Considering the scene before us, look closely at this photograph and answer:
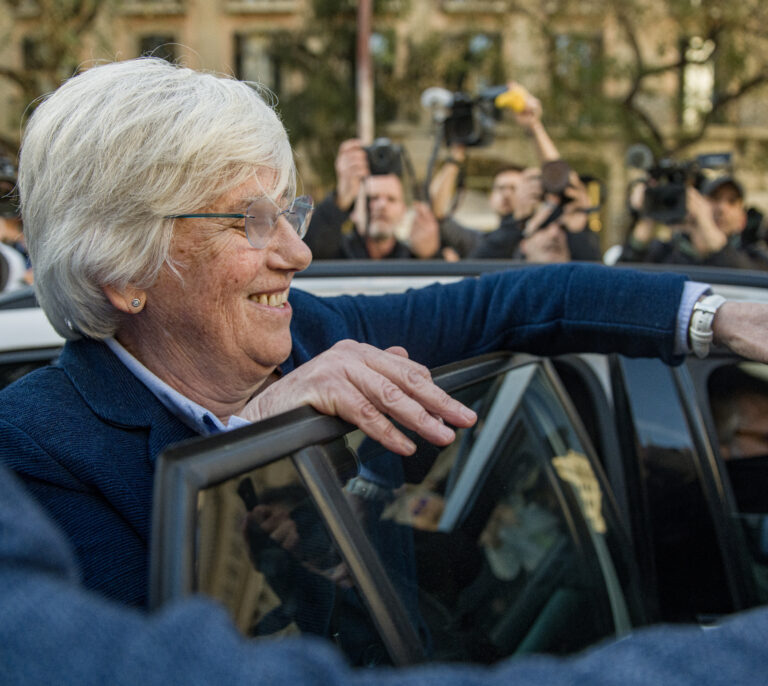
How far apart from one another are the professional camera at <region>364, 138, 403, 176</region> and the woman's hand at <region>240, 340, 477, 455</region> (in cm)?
309

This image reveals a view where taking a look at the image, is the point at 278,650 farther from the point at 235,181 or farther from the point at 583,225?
the point at 583,225

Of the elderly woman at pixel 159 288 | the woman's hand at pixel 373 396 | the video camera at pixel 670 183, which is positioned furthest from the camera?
the video camera at pixel 670 183

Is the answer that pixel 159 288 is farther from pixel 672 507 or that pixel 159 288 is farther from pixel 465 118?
pixel 465 118

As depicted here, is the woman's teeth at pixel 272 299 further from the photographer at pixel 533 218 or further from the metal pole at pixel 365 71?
the metal pole at pixel 365 71

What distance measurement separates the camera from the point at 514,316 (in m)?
1.78

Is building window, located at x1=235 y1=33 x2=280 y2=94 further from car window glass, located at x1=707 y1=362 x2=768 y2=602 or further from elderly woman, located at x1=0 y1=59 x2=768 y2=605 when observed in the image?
elderly woman, located at x1=0 y1=59 x2=768 y2=605

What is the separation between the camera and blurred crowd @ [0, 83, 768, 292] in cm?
391

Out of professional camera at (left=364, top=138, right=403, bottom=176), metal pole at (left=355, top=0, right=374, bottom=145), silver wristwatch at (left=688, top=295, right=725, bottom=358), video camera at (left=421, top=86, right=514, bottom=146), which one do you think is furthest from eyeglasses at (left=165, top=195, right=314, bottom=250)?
metal pole at (left=355, top=0, right=374, bottom=145)

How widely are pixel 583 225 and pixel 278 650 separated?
350 cm

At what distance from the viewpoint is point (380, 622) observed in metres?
0.96

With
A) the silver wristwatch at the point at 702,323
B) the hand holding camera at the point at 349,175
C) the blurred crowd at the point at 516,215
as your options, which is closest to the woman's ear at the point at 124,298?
the silver wristwatch at the point at 702,323

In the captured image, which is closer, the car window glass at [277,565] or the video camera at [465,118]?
the car window glass at [277,565]

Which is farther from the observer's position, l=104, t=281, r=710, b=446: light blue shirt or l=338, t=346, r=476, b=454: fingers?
l=104, t=281, r=710, b=446: light blue shirt

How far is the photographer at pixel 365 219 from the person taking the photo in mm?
3885
